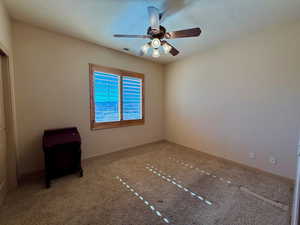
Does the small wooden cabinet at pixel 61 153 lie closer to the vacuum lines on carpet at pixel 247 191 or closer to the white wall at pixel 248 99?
the vacuum lines on carpet at pixel 247 191

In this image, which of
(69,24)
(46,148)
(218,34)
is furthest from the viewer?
(218,34)

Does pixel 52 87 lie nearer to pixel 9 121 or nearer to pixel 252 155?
pixel 9 121

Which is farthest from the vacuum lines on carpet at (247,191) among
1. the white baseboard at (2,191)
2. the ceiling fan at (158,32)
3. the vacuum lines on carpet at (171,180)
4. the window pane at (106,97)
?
the white baseboard at (2,191)

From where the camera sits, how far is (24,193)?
1.88 m

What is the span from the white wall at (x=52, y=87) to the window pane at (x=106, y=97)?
0.22 meters

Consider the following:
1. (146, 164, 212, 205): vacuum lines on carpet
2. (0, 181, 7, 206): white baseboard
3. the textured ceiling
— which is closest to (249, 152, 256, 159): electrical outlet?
(146, 164, 212, 205): vacuum lines on carpet

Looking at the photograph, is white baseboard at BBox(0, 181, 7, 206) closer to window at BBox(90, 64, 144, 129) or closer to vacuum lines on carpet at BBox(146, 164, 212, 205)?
window at BBox(90, 64, 144, 129)

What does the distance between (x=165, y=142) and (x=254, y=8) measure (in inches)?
141

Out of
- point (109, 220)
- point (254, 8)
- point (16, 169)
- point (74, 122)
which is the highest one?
point (254, 8)

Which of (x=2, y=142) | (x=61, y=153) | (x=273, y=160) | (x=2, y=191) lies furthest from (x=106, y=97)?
(x=273, y=160)

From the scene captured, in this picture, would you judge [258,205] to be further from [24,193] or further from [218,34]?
[24,193]

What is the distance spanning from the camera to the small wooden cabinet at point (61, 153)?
79.6 inches

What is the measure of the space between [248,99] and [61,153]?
3.58 metres

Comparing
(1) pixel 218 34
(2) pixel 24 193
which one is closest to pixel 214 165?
(1) pixel 218 34
